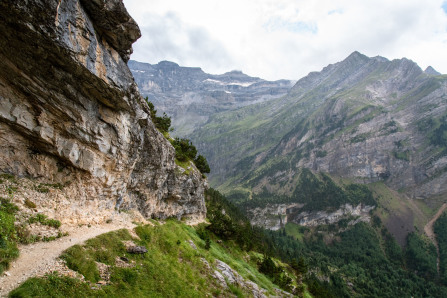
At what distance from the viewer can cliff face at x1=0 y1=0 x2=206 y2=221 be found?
17.4 metres

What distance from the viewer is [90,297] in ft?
44.2

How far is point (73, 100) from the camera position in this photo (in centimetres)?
2239

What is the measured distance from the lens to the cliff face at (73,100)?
57.0ft

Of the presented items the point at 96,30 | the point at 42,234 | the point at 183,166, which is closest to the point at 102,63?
the point at 96,30

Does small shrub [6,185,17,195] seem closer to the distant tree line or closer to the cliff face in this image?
the cliff face

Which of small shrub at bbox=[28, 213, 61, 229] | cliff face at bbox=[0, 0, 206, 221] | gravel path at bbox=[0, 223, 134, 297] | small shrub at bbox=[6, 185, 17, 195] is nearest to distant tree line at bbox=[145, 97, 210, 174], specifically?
cliff face at bbox=[0, 0, 206, 221]

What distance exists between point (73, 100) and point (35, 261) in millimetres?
15056

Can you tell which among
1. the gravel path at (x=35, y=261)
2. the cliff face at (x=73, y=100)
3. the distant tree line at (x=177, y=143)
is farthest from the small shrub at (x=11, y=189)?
the distant tree line at (x=177, y=143)

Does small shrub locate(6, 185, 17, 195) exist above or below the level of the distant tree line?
below

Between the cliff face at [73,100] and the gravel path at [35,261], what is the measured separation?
4.72 m

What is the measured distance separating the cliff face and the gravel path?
4.72 metres

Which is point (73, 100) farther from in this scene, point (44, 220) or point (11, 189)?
point (44, 220)

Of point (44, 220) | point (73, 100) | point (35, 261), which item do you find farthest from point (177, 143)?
point (35, 261)

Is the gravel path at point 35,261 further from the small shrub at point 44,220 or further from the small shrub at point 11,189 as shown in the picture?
the small shrub at point 11,189
